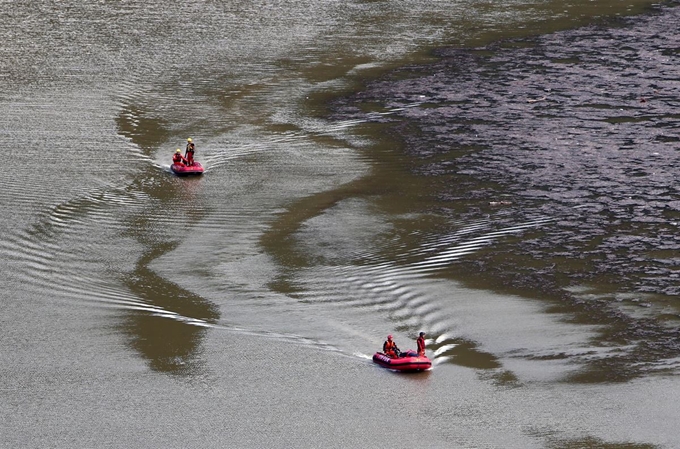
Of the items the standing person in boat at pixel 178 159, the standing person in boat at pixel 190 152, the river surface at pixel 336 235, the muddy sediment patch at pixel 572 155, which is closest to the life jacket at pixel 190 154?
the standing person in boat at pixel 190 152

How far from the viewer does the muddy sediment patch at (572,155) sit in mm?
30375

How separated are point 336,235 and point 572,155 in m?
10.3

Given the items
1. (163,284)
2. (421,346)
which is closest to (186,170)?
(163,284)

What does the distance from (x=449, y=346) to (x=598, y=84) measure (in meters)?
24.8

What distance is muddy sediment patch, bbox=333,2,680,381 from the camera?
30.4 metres

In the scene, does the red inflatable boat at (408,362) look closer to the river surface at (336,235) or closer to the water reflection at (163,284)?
the river surface at (336,235)

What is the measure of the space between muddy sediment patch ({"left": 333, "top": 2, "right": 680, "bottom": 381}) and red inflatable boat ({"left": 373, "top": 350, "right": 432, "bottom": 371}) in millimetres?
3413

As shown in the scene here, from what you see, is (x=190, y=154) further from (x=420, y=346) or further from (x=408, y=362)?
(x=408, y=362)

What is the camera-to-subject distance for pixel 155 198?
38188 mm

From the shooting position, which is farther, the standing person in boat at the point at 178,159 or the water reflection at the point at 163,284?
the standing person in boat at the point at 178,159

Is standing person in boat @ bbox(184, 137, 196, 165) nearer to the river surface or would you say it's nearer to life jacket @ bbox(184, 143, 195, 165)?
life jacket @ bbox(184, 143, 195, 165)

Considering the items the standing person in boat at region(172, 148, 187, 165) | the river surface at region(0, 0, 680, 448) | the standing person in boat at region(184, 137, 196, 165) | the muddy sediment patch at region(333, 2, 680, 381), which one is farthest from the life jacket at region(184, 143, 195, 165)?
the muddy sediment patch at region(333, 2, 680, 381)

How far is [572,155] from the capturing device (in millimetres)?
41062

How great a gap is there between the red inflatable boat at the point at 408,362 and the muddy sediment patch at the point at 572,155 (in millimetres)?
3413
